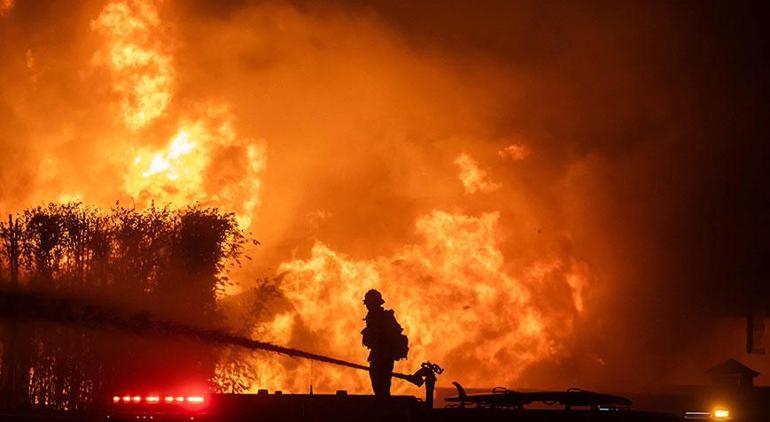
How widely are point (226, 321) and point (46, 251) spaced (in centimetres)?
1546

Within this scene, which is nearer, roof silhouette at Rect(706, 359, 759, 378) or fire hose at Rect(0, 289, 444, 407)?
fire hose at Rect(0, 289, 444, 407)

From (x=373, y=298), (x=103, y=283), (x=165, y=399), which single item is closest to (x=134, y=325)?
(x=373, y=298)

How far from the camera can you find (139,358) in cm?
7644

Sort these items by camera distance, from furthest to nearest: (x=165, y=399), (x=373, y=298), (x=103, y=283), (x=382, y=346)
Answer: (x=103, y=283)
(x=373, y=298)
(x=382, y=346)
(x=165, y=399)

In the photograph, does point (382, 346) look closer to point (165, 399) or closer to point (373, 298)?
point (373, 298)

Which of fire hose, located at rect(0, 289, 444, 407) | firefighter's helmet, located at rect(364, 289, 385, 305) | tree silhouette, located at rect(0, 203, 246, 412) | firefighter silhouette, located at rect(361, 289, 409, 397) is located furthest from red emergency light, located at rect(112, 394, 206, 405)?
tree silhouette, located at rect(0, 203, 246, 412)

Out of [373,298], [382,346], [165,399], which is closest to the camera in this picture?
[165,399]

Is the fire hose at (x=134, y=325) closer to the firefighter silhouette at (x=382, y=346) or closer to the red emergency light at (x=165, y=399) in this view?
the firefighter silhouette at (x=382, y=346)

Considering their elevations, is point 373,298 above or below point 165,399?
above

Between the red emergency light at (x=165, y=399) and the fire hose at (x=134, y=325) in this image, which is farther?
the fire hose at (x=134, y=325)

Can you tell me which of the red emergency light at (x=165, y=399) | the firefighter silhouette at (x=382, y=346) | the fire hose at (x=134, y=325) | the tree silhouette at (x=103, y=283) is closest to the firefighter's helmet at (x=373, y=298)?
the firefighter silhouette at (x=382, y=346)

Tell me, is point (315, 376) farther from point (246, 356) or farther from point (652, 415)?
point (652, 415)

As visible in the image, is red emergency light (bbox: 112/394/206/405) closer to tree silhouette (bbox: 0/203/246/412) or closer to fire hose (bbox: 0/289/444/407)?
fire hose (bbox: 0/289/444/407)

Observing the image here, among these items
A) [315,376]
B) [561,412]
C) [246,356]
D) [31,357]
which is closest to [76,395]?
[31,357]
